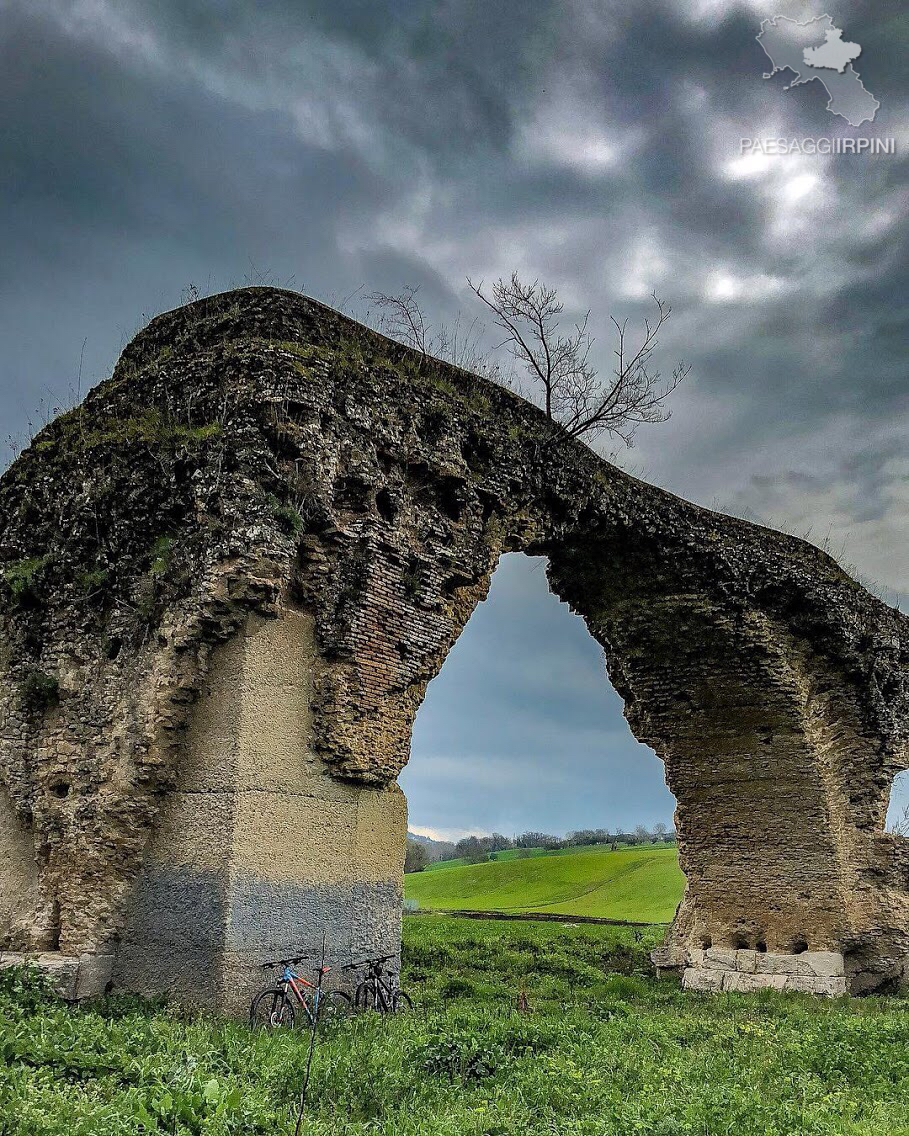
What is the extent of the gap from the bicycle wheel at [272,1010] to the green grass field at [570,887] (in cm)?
2135

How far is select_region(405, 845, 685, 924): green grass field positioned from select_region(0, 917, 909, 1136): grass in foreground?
782 inches

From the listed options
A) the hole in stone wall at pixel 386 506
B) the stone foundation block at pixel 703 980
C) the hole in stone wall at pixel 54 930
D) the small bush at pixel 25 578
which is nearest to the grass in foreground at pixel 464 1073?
the hole in stone wall at pixel 54 930

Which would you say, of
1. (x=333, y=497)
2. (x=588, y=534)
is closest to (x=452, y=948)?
(x=588, y=534)

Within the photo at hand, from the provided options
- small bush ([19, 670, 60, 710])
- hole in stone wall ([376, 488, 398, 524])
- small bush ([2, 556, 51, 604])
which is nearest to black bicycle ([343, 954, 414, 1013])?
small bush ([19, 670, 60, 710])

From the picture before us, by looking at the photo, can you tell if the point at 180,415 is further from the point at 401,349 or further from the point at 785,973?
the point at 785,973

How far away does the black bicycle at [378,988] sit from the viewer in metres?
8.17

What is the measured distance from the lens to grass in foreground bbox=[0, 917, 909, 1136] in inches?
190

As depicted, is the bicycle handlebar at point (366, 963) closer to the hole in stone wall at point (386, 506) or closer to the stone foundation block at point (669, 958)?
the hole in stone wall at point (386, 506)

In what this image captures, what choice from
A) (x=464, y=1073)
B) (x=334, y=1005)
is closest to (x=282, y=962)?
(x=334, y=1005)

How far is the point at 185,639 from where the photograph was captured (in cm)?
816

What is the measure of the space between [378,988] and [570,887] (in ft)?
102

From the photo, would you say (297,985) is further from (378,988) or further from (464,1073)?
(464,1073)

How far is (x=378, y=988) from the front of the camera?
27.2ft

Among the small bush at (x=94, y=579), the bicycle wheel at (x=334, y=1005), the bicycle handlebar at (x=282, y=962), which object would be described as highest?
the small bush at (x=94, y=579)
